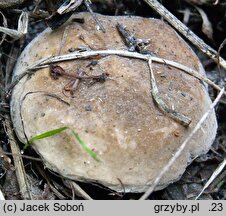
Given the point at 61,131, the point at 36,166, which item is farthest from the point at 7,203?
the point at 61,131

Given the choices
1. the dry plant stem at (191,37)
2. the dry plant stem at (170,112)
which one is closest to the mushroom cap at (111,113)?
the dry plant stem at (170,112)

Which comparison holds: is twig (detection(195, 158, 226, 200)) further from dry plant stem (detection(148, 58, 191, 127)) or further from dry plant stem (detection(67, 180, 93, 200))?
dry plant stem (detection(67, 180, 93, 200))

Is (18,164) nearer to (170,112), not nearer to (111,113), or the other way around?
(111,113)

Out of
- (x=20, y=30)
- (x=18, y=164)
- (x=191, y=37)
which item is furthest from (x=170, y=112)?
(x=20, y=30)

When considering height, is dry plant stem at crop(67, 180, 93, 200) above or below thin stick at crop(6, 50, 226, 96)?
below

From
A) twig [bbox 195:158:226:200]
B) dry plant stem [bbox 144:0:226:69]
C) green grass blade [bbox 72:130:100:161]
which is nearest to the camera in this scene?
green grass blade [bbox 72:130:100:161]

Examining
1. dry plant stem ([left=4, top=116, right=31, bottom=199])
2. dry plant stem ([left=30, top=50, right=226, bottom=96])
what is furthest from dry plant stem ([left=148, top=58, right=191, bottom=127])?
dry plant stem ([left=4, top=116, right=31, bottom=199])

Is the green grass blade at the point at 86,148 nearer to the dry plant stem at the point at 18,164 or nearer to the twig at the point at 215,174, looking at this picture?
the dry plant stem at the point at 18,164
